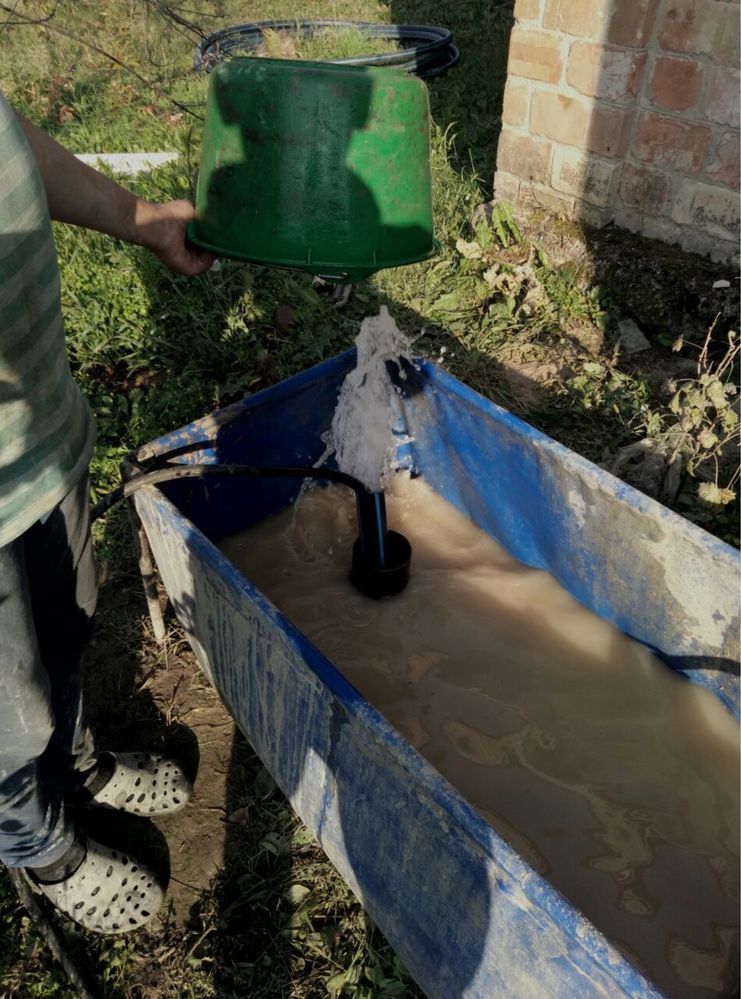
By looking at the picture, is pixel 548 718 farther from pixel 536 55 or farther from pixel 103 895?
pixel 536 55

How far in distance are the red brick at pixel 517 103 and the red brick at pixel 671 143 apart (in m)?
A: 0.59

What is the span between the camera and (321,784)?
154cm

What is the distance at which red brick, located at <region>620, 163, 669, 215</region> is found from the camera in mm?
3141

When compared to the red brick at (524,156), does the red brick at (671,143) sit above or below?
above

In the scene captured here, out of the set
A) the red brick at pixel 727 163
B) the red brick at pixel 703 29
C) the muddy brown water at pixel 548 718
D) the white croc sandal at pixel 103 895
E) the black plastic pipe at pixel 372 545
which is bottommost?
the white croc sandal at pixel 103 895

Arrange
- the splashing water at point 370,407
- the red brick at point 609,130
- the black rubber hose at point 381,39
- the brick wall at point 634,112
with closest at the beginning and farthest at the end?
the splashing water at point 370,407, the brick wall at point 634,112, the red brick at point 609,130, the black rubber hose at point 381,39

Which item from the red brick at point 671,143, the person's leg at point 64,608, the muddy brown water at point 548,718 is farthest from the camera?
the red brick at point 671,143

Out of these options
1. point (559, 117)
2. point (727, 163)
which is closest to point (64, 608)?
point (727, 163)

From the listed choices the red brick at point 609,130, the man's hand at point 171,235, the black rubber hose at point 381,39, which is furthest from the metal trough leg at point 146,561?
the black rubber hose at point 381,39

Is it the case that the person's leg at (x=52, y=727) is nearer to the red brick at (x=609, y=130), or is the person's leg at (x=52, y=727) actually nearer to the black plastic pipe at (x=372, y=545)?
the black plastic pipe at (x=372, y=545)

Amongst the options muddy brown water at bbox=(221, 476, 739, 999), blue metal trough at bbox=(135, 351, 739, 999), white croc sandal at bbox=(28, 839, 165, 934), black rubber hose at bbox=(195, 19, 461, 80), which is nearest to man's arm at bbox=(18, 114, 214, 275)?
blue metal trough at bbox=(135, 351, 739, 999)

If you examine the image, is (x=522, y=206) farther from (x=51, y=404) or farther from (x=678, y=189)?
(x=51, y=404)

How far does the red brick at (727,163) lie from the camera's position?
2850mm

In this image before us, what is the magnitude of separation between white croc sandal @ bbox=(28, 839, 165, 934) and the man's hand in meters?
1.35
